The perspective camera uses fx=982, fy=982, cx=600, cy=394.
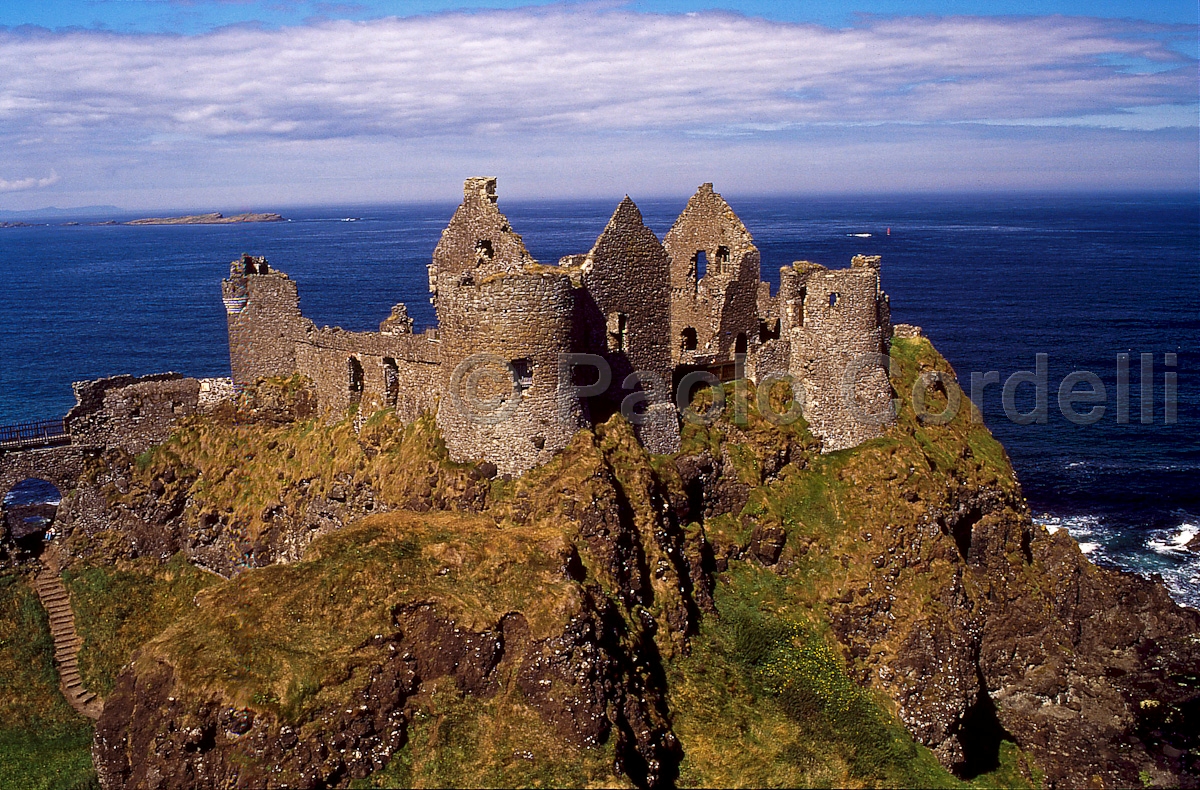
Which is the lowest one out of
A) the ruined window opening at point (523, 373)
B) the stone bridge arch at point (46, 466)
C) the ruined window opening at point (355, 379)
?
the stone bridge arch at point (46, 466)

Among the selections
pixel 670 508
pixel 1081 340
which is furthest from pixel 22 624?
pixel 1081 340

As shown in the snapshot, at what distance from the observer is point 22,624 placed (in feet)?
121

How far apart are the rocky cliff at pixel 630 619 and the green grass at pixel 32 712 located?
321cm

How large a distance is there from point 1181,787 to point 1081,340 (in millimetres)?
74578

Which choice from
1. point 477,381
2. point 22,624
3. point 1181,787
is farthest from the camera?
point 22,624

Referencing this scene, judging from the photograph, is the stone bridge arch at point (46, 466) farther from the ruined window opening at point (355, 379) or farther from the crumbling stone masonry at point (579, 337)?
the ruined window opening at point (355, 379)

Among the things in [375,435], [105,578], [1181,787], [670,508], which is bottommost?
[1181,787]

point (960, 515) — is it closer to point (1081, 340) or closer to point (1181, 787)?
point (1181, 787)

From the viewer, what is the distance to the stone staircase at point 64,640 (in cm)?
3456

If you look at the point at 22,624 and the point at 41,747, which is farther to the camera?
the point at 22,624

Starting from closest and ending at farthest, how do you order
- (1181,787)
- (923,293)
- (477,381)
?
(477,381), (1181,787), (923,293)

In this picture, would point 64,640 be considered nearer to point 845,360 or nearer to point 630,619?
point 630,619

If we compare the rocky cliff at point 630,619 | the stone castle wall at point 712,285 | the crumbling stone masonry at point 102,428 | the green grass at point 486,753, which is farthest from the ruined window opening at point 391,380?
the green grass at point 486,753

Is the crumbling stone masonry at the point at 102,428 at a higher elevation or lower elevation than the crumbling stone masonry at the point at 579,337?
lower
